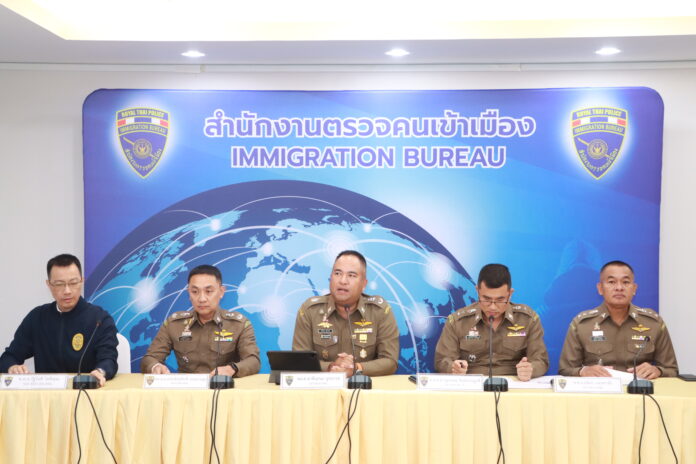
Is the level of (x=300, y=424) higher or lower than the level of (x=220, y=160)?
lower

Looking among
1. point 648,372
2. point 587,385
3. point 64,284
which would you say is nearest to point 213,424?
point 64,284

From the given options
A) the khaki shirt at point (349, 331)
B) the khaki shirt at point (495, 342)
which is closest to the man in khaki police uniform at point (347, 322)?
the khaki shirt at point (349, 331)

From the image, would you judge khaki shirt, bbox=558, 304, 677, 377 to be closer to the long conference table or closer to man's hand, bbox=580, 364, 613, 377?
man's hand, bbox=580, 364, 613, 377

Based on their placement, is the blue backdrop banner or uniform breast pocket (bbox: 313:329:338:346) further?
the blue backdrop banner

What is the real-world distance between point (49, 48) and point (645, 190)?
3.71 metres

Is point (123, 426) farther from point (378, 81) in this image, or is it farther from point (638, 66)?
point (638, 66)

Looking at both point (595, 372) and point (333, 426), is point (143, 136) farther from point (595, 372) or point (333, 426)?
point (595, 372)

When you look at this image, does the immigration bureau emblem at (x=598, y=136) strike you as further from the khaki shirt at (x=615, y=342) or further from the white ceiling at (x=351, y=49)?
the khaki shirt at (x=615, y=342)

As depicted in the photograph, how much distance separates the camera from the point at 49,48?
4871mm

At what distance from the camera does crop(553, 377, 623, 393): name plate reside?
10.7 feet

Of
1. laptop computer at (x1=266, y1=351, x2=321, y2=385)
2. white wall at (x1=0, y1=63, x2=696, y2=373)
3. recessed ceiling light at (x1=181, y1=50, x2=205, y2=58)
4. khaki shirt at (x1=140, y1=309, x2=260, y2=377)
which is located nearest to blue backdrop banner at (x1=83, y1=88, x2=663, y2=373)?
white wall at (x1=0, y1=63, x2=696, y2=373)

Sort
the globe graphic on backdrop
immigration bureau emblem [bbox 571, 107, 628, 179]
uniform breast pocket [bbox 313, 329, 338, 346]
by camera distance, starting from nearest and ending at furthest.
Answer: uniform breast pocket [bbox 313, 329, 338, 346] < immigration bureau emblem [bbox 571, 107, 628, 179] < the globe graphic on backdrop

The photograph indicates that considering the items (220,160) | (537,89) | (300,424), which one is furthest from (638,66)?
(300,424)

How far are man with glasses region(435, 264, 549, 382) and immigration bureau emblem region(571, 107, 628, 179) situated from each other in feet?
4.32
